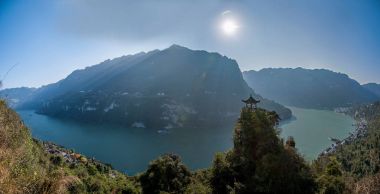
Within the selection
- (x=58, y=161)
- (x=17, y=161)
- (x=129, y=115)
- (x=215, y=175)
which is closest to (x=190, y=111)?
(x=129, y=115)

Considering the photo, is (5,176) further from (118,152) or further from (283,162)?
(118,152)

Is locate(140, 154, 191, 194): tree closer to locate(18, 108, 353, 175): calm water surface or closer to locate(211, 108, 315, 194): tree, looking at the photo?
locate(211, 108, 315, 194): tree

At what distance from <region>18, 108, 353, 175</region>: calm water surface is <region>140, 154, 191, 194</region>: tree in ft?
162

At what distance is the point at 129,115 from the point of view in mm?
189250

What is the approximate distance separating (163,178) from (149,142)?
89.8m

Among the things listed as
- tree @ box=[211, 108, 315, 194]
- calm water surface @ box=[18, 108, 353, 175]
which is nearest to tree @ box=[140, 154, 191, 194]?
tree @ box=[211, 108, 315, 194]

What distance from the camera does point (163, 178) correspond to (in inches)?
1363

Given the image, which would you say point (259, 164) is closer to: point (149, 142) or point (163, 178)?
point (163, 178)

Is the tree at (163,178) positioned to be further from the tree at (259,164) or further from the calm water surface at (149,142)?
the calm water surface at (149,142)

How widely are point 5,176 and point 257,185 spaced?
45.8ft

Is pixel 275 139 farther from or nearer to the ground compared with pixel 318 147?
farther from the ground

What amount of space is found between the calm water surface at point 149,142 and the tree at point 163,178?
49.4 meters

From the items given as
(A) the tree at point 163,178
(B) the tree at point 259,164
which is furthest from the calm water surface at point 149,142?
(B) the tree at point 259,164

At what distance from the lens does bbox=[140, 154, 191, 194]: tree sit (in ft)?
111
